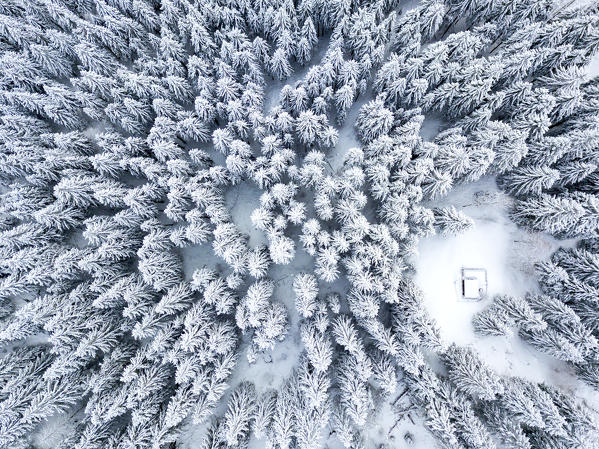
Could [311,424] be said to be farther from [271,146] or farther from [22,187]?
[22,187]

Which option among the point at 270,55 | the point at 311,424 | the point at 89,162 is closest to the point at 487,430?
the point at 311,424

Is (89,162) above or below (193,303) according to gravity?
above

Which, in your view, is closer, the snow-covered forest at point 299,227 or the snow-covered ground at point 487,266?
the snow-covered forest at point 299,227

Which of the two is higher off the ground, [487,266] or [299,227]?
[299,227]
